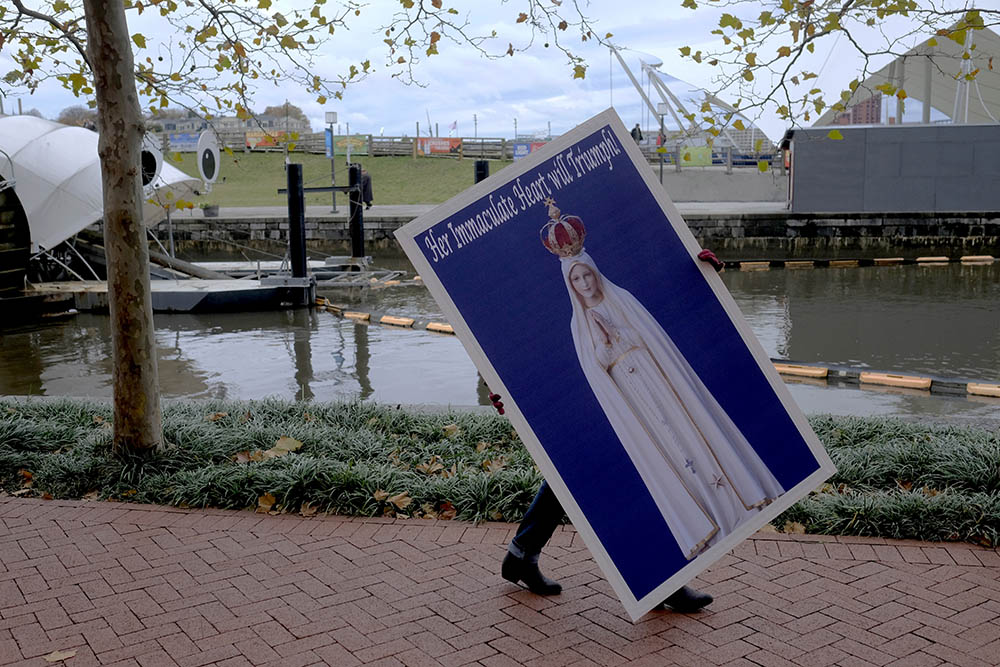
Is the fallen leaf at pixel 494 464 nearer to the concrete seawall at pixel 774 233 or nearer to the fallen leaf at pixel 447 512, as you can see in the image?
the fallen leaf at pixel 447 512

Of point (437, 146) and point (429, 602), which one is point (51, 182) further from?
point (437, 146)

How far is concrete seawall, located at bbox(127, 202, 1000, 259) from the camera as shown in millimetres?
26531

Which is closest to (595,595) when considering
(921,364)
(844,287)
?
(921,364)

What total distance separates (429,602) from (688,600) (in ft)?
3.85

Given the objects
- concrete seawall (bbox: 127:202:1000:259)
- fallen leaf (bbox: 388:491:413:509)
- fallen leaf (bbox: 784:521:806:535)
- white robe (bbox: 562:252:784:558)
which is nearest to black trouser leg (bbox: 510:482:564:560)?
white robe (bbox: 562:252:784:558)

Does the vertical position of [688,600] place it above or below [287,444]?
below

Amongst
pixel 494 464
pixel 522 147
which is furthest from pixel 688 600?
pixel 522 147

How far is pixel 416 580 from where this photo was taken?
4699mm

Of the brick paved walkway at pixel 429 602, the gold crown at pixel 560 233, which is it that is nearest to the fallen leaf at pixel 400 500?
the brick paved walkway at pixel 429 602

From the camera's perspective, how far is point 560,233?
387 centimetres

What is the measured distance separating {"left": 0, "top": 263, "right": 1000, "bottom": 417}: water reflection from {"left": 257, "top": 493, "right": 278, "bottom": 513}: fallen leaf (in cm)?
406

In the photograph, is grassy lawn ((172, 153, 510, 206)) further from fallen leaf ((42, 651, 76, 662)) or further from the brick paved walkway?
fallen leaf ((42, 651, 76, 662))

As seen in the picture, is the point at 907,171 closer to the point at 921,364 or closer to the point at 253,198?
the point at 921,364

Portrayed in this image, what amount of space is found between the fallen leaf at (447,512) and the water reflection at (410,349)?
4076mm
